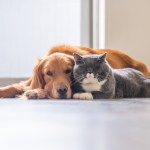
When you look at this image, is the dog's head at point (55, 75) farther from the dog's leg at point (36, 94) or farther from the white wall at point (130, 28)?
the white wall at point (130, 28)

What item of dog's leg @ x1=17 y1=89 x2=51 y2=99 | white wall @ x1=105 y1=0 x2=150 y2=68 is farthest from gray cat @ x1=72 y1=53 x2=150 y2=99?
white wall @ x1=105 y1=0 x2=150 y2=68

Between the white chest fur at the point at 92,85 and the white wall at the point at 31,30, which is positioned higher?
the white wall at the point at 31,30

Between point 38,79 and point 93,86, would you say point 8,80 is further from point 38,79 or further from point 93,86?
point 93,86

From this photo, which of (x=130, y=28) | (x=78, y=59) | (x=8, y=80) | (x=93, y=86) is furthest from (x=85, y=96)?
(x=8, y=80)

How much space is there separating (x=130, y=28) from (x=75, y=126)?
4.97 ft

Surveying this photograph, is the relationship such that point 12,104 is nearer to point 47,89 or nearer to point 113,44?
point 47,89

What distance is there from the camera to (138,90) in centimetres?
169

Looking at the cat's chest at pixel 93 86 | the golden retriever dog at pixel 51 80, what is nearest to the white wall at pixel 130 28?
the golden retriever dog at pixel 51 80

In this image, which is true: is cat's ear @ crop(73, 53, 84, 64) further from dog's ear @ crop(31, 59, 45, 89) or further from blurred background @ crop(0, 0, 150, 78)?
blurred background @ crop(0, 0, 150, 78)

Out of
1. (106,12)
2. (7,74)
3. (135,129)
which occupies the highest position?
(106,12)

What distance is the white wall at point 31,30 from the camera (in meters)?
2.49

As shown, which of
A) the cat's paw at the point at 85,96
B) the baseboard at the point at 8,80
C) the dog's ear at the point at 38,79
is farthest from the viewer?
the baseboard at the point at 8,80

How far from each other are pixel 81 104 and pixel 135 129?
51 centimetres

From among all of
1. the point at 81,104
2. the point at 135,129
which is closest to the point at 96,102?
the point at 81,104
